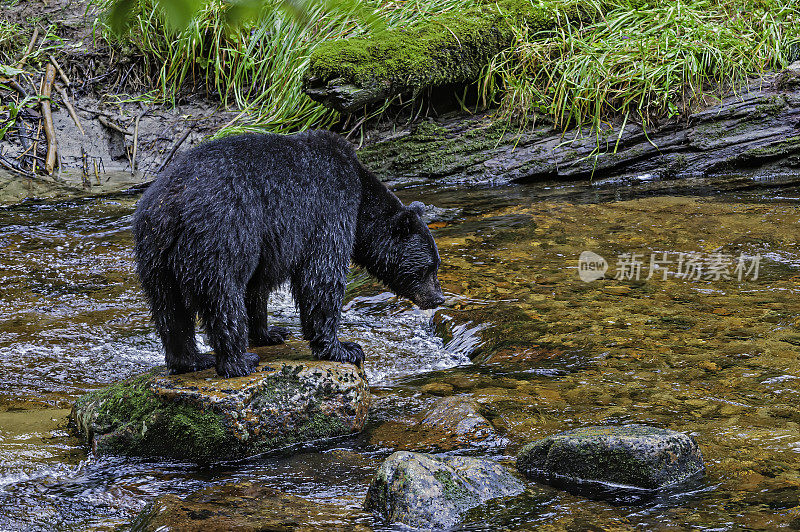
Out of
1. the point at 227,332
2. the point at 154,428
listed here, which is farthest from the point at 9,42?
the point at 154,428

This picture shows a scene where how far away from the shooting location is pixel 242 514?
119 inches

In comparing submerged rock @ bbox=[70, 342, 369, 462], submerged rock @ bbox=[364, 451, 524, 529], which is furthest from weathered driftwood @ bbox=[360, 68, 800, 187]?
submerged rock @ bbox=[364, 451, 524, 529]

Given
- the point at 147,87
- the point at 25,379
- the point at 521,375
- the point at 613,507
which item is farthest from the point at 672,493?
the point at 147,87

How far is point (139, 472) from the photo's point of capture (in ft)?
12.1

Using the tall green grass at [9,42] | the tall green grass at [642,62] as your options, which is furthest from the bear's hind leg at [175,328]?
the tall green grass at [9,42]

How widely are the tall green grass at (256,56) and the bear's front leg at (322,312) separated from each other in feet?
19.2

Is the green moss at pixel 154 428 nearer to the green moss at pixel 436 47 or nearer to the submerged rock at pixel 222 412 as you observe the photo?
the submerged rock at pixel 222 412

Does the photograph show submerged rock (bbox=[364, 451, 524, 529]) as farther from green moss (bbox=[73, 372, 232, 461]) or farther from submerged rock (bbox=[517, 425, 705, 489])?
green moss (bbox=[73, 372, 232, 461])

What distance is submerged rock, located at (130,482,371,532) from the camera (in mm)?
2904

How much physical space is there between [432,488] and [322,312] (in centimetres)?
165

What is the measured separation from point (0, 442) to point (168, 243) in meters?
1.32

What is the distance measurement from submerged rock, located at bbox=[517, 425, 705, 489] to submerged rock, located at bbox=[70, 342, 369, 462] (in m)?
1.22

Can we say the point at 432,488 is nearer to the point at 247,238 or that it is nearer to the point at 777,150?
the point at 247,238

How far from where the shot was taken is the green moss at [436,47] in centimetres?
895
